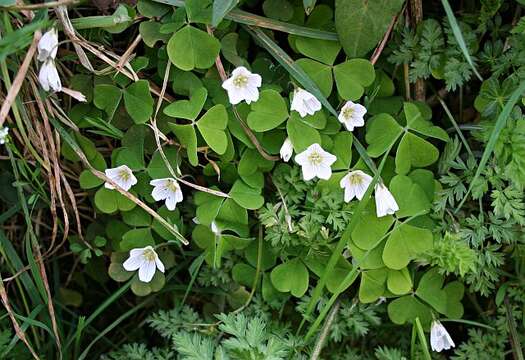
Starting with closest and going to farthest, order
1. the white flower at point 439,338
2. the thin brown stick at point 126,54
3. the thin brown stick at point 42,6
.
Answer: the thin brown stick at point 42,6 < the thin brown stick at point 126,54 < the white flower at point 439,338

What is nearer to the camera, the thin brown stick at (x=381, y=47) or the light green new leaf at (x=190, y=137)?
the light green new leaf at (x=190, y=137)

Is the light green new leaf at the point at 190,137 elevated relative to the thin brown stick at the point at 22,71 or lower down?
lower down

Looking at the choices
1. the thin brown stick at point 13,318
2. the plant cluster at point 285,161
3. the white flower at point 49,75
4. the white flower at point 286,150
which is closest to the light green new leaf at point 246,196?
the plant cluster at point 285,161

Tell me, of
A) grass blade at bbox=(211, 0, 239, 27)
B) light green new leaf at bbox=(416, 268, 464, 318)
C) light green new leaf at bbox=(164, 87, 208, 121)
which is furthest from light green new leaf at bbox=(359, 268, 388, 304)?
grass blade at bbox=(211, 0, 239, 27)

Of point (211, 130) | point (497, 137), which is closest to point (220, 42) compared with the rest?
point (211, 130)

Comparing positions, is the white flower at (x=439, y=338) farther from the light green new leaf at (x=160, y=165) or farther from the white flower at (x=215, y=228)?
the light green new leaf at (x=160, y=165)

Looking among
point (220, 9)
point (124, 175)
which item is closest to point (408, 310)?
point (124, 175)
